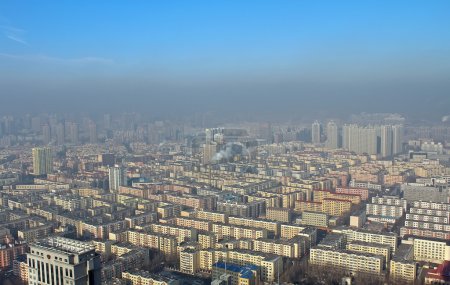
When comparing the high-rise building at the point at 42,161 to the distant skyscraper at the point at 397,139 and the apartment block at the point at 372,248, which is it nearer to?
the apartment block at the point at 372,248

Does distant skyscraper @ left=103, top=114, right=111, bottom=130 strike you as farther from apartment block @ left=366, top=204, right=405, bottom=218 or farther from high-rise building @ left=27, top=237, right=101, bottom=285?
high-rise building @ left=27, top=237, right=101, bottom=285

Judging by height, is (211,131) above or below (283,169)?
above

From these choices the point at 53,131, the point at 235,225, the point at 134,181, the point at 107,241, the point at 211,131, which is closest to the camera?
the point at 107,241

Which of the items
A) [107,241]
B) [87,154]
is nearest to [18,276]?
[107,241]

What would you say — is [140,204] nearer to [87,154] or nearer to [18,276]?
[18,276]

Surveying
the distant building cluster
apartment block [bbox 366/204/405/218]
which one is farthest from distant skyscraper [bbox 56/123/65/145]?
apartment block [bbox 366/204/405/218]

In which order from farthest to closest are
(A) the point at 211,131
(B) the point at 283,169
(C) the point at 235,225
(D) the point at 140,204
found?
(A) the point at 211,131 → (B) the point at 283,169 → (D) the point at 140,204 → (C) the point at 235,225
